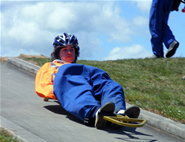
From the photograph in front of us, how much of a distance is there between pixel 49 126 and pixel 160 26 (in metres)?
8.66

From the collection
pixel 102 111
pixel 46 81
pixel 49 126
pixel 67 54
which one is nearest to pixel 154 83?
pixel 67 54

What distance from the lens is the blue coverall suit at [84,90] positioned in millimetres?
4793

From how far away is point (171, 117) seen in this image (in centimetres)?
593

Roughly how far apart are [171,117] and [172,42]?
6648 millimetres

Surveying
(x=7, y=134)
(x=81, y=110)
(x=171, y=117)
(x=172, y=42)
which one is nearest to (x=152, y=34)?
(x=172, y=42)

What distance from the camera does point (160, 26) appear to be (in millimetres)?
12469

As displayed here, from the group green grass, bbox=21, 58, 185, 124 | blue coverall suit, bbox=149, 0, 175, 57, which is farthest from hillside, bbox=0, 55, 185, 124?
blue coverall suit, bbox=149, 0, 175, 57

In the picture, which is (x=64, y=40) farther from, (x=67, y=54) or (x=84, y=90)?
(x=84, y=90)

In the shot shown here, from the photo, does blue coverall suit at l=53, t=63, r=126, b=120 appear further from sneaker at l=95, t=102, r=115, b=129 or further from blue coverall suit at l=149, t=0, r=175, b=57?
blue coverall suit at l=149, t=0, r=175, b=57

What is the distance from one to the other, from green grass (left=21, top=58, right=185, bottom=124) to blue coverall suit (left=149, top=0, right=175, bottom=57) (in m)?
1.20

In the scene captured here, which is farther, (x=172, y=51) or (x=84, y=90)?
(x=172, y=51)

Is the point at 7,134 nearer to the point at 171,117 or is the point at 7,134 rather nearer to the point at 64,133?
the point at 64,133

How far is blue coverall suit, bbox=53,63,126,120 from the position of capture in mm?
4793

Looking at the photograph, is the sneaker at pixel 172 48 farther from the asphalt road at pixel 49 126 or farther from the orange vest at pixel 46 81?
the orange vest at pixel 46 81
